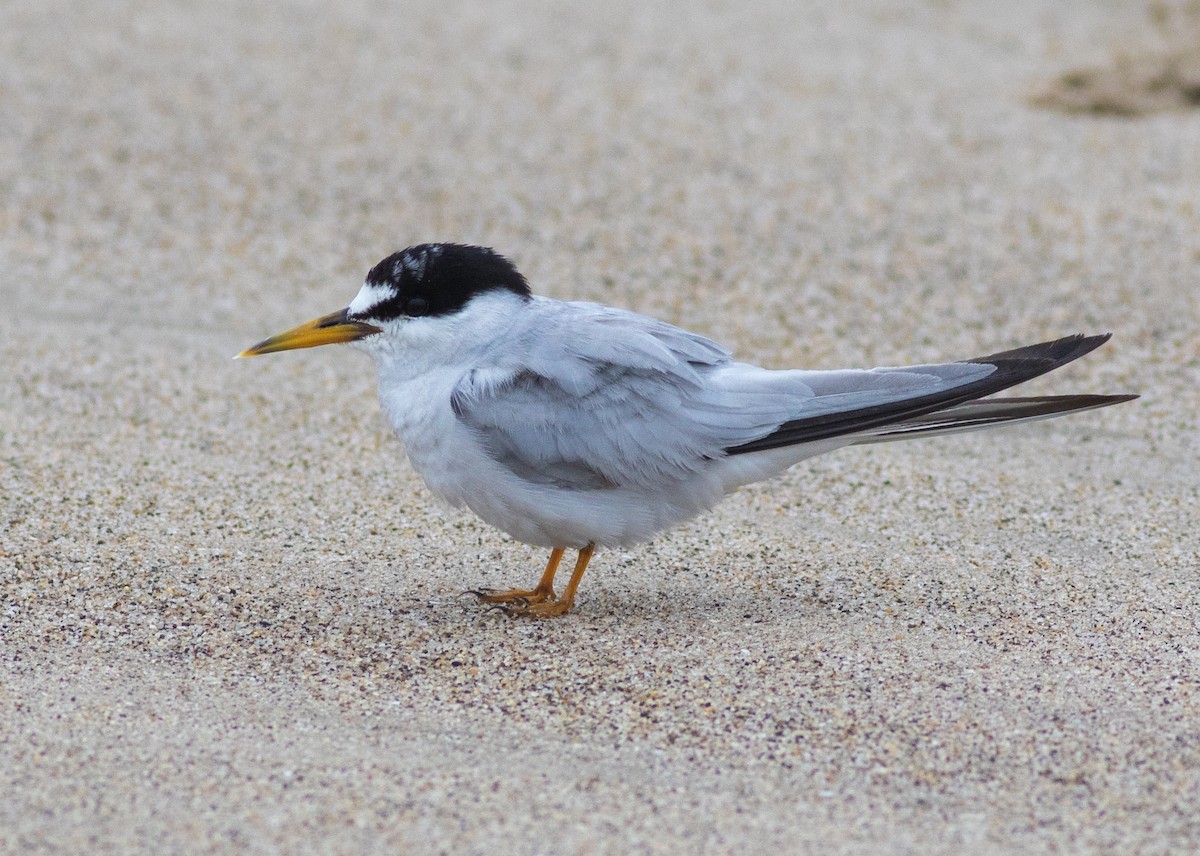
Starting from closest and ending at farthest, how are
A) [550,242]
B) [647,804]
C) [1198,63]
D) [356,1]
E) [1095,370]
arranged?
[647,804] < [1095,370] < [550,242] < [1198,63] < [356,1]

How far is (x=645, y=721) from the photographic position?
3.02 meters

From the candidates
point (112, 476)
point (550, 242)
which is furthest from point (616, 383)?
point (550, 242)

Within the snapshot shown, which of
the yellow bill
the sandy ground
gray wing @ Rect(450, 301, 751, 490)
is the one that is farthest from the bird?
the sandy ground

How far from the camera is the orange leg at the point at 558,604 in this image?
142 inches

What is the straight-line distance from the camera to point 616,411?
346 cm

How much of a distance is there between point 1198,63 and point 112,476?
603 cm

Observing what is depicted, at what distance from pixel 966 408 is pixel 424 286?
1450 millimetres

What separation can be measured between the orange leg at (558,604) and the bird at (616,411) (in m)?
0.09

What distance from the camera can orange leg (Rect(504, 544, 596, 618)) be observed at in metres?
A: 3.61

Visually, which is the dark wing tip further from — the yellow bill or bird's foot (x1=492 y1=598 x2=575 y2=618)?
the yellow bill

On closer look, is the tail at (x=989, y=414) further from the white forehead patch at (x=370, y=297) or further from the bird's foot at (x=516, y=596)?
the white forehead patch at (x=370, y=297)

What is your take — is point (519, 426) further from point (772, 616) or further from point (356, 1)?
point (356, 1)

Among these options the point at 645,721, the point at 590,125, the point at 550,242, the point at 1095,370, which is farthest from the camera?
the point at 590,125

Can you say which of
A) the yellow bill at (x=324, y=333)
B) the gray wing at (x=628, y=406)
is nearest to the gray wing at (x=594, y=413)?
the gray wing at (x=628, y=406)
